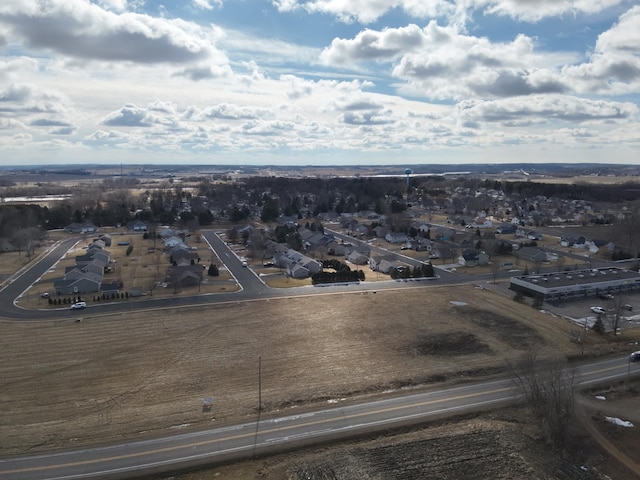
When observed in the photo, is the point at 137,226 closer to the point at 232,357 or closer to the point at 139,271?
the point at 139,271

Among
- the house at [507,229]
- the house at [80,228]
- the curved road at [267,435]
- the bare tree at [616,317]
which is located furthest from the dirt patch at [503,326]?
the house at [80,228]

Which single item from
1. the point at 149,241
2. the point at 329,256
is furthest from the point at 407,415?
the point at 149,241

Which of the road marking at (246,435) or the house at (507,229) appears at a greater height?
the house at (507,229)

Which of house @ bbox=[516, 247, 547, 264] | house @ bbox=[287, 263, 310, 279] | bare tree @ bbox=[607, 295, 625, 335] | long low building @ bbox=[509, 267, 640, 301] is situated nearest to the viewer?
bare tree @ bbox=[607, 295, 625, 335]

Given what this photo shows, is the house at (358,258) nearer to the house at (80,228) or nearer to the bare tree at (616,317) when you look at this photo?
the bare tree at (616,317)

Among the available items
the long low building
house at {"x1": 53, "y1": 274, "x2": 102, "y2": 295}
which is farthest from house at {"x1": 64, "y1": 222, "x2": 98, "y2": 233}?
the long low building

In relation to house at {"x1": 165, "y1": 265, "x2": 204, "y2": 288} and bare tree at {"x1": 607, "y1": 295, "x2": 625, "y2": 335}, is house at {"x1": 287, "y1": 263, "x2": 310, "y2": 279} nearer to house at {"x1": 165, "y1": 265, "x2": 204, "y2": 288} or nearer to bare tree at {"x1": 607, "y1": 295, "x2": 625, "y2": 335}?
house at {"x1": 165, "y1": 265, "x2": 204, "y2": 288}
